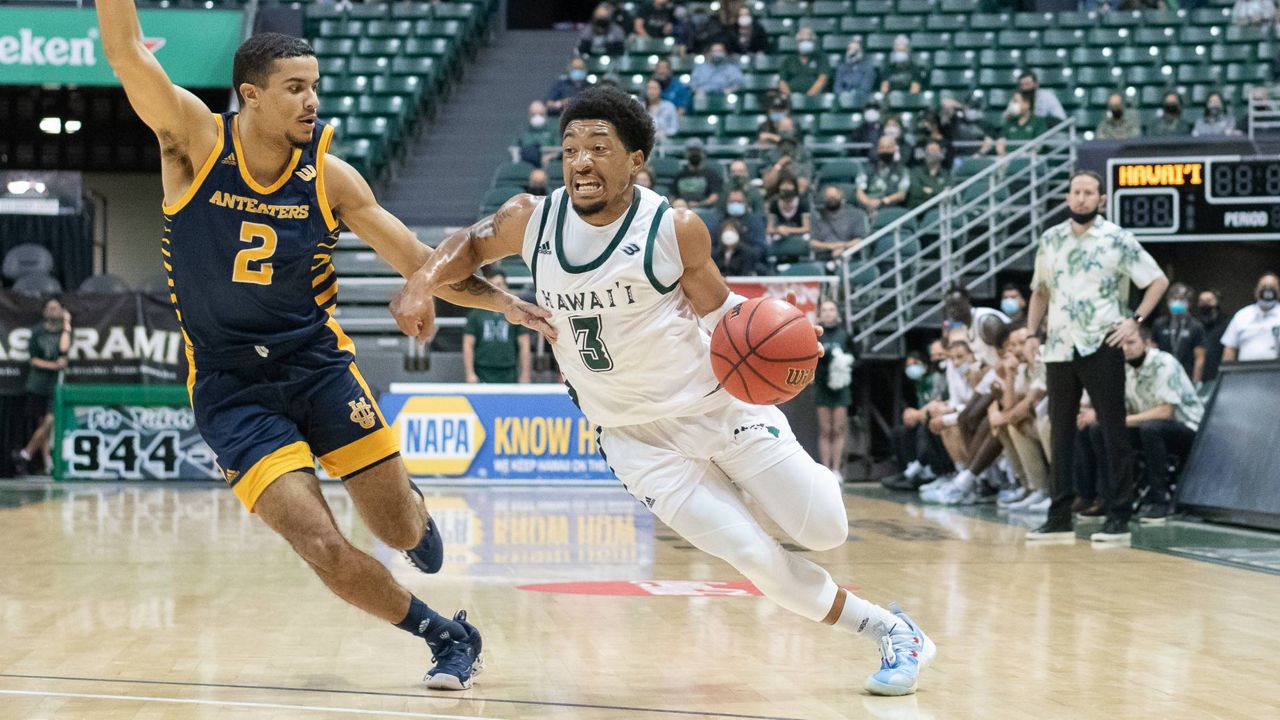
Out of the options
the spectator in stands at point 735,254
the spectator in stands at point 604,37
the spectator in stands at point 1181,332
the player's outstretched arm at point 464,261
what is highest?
the spectator in stands at point 604,37

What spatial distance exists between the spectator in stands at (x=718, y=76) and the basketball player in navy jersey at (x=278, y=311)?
607 inches

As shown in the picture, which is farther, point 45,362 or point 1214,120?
point 1214,120

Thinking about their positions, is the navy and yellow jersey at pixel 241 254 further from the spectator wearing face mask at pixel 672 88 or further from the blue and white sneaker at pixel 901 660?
the spectator wearing face mask at pixel 672 88

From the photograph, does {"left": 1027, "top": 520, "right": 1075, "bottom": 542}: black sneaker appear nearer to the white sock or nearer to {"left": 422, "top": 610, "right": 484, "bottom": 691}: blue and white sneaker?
the white sock

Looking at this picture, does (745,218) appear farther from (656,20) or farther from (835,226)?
(656,20)

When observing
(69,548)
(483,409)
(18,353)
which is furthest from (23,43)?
(69,548)

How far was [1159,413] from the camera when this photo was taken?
10766mm

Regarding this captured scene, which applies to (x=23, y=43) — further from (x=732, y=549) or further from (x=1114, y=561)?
(x=732, y=549)

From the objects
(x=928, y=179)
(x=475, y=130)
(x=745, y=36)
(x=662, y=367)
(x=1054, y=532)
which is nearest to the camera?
(x=662, y=367)

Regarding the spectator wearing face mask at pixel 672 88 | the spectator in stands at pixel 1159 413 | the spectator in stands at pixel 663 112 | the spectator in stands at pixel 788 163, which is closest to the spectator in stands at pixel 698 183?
the spectator in stands at pixel 788 163

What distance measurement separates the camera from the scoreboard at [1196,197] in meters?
14.6

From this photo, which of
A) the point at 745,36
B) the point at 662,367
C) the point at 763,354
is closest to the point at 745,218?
the point at 745,36

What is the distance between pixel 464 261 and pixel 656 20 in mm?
17076

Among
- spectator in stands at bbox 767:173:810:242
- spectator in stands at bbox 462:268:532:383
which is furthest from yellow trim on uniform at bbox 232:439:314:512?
spectator in stands at bbox 767:173:810:242
